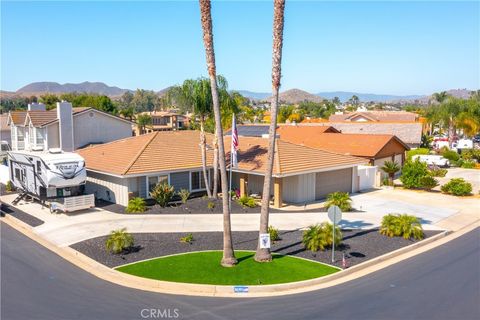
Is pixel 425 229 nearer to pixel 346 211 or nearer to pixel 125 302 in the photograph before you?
pixel 346 211

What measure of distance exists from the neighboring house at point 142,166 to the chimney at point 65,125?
7.91 m

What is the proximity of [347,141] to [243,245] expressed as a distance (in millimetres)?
24244

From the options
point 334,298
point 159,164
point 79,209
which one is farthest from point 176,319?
point 159,164

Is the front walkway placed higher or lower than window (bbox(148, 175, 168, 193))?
lower

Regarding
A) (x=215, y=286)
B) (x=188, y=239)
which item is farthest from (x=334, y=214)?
(x=188, y=239)

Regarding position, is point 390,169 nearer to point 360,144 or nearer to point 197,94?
point 360,144

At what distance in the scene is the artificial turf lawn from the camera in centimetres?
1529

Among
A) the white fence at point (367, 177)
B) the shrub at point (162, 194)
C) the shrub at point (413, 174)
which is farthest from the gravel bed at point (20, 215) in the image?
the shrub at point (413, 174)

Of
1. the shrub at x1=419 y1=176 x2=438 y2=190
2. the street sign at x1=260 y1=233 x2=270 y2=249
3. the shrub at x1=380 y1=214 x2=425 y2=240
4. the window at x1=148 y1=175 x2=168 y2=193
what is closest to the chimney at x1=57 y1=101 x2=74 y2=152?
the window at x1=148 y1=175 x2=168 y2=193

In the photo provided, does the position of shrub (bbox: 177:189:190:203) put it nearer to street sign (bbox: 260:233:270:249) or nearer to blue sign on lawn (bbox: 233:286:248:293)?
street sign (bbox: 260:233:270:249)

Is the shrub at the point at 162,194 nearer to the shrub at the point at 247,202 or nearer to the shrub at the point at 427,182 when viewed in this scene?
the shrub at the point at 247,202

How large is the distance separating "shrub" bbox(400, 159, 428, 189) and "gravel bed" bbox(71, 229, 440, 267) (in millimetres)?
12753

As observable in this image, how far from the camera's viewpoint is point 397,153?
41.7 m

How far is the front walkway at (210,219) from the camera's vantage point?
21.9m
